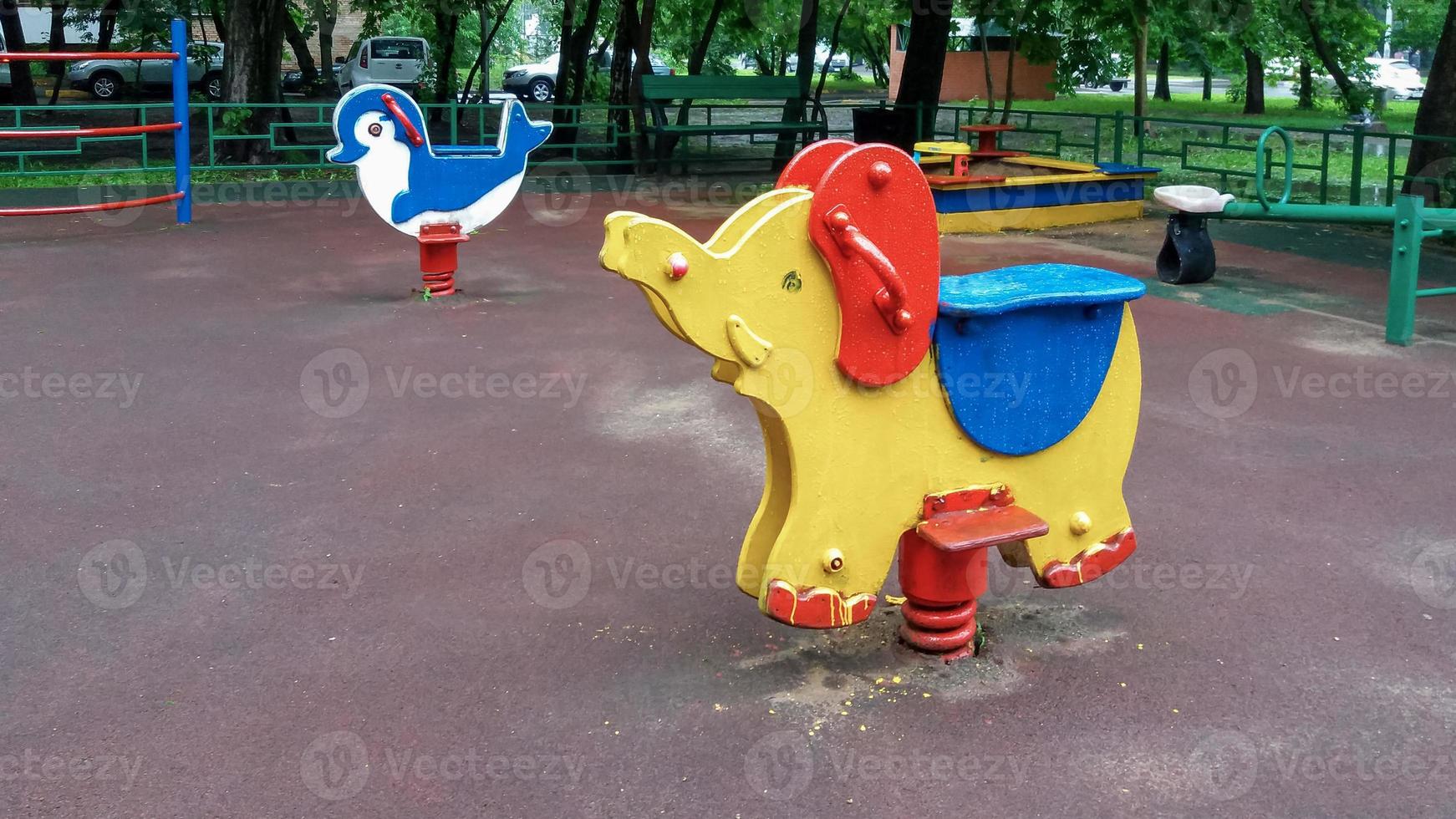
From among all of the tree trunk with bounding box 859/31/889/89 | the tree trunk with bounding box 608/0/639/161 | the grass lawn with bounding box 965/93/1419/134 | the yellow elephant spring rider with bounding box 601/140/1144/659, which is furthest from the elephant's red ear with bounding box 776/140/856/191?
the tree trunk with bounding box 859/31/889/89

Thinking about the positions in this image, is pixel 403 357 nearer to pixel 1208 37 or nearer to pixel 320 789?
pixel 320 789

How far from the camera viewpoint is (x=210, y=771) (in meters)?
3.36

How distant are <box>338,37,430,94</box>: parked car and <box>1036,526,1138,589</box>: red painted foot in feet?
99.0

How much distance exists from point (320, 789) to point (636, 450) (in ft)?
9.81

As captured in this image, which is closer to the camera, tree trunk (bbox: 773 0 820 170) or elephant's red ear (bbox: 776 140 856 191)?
elephant's red ear (bbox: 776 140 856 191)

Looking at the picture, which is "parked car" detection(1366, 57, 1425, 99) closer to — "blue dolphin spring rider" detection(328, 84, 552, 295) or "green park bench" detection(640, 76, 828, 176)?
"green park bench" detection(640, 76, 828, 176)

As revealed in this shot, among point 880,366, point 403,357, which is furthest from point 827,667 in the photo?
point 403,357

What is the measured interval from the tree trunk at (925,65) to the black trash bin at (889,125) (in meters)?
0.09

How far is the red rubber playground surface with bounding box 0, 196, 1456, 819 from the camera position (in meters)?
3.34

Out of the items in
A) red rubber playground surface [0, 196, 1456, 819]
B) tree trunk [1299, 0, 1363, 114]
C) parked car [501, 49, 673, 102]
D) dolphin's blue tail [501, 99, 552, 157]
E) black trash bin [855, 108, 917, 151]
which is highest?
parked car [501, 49, 673, 102]

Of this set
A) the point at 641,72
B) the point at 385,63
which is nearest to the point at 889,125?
the point at 641,72

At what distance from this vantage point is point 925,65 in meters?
17.8

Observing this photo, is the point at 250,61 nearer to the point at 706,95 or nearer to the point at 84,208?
the point at 84,208

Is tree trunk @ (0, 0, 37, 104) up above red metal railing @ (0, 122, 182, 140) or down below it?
above
